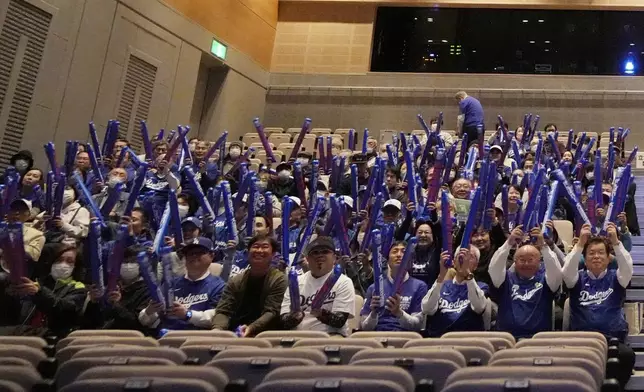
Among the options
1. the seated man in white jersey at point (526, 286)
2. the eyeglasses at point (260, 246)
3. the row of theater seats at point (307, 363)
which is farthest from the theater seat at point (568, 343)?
the eyeglasses at point (260, 246)

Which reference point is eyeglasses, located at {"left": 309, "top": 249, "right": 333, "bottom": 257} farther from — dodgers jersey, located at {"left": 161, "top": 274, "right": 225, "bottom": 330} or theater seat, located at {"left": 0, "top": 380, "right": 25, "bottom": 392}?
theater seat, located at {"left": 0, "top": 380, "right": 25, "bottom": 392}

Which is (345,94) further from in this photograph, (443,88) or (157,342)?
(157,342)

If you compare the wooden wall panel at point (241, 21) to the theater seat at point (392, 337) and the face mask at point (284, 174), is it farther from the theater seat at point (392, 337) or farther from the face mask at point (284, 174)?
the theater seat at point (392, 337)

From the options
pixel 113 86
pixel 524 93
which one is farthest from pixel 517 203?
pixel 524 93

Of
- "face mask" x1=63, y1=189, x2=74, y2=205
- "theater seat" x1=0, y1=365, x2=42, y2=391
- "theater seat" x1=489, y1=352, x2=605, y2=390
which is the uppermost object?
"face mask" x1=63, y1=189, x2=74, y2=205

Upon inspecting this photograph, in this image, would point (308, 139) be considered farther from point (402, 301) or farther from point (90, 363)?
point (90, 363)

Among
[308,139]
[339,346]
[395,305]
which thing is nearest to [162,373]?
[339,346]

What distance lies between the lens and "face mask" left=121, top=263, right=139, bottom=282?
14.9 feet

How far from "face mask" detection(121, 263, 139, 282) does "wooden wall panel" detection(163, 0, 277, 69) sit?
24.6 ft

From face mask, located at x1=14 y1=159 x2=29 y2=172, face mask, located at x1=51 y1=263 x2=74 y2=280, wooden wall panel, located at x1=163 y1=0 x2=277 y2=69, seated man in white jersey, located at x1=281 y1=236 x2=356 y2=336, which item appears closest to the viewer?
seated man in white jersey, located at x1=281 y1=236 x2=356 y2=336

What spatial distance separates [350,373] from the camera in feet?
7.45

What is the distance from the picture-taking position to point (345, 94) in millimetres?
13844

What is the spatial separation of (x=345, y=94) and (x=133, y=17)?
4834 millimetres

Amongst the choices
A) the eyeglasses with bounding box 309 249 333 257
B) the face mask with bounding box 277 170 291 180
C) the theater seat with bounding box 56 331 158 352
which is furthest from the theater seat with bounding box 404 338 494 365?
the face mask with bounding box 277 170 291 180
